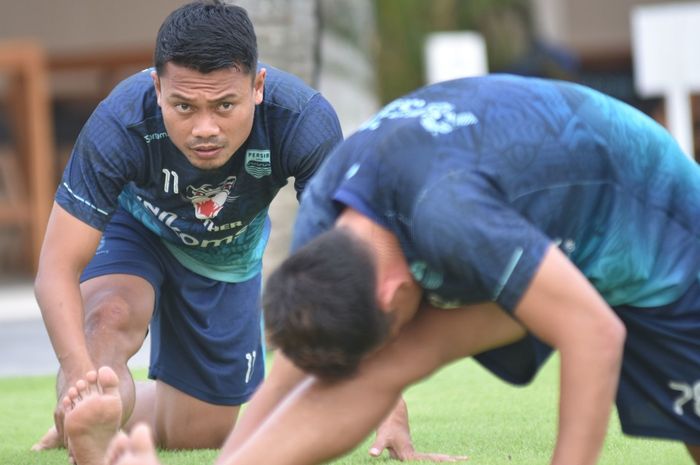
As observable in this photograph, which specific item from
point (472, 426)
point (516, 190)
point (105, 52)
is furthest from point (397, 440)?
point (105, 52)

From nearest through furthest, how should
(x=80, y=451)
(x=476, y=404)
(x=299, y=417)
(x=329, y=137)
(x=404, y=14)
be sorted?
(x=299, y=417)
(x=80, y=451)
(x=329, y=137)
(x=476, y=404)
(x=404, y=14)

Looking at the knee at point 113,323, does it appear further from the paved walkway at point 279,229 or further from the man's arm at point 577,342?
the paved walkway at point 279,229

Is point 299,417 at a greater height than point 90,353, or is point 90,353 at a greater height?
point 299,417

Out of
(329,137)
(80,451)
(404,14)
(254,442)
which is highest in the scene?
(329,137)

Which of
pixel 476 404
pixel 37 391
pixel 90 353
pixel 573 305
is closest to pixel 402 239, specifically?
pixel 573 305

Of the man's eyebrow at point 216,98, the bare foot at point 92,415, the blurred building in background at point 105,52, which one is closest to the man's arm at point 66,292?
the bare foot at point 92,415

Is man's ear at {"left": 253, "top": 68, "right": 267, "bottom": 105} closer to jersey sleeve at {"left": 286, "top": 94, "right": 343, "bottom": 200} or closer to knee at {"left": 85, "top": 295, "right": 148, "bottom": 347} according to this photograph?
jersey sleeve at {"left": 286, "top": 94, "right": 343, "bottom": 200}

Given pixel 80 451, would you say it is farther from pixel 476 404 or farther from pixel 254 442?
pixel 476 404

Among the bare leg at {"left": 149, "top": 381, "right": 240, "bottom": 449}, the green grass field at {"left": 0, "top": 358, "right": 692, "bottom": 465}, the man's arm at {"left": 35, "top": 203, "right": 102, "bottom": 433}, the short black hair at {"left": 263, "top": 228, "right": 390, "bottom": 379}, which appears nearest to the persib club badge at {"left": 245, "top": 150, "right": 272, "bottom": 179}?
the man's arm at {"left": 35, "top": 203, "right": 102, "bottom": 433}

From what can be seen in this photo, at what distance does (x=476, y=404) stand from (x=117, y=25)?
35.1ft

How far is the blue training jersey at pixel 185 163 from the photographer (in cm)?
401

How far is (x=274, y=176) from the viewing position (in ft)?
14.1

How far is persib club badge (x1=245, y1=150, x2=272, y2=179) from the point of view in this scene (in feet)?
13.8

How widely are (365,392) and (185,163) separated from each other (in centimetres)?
134
